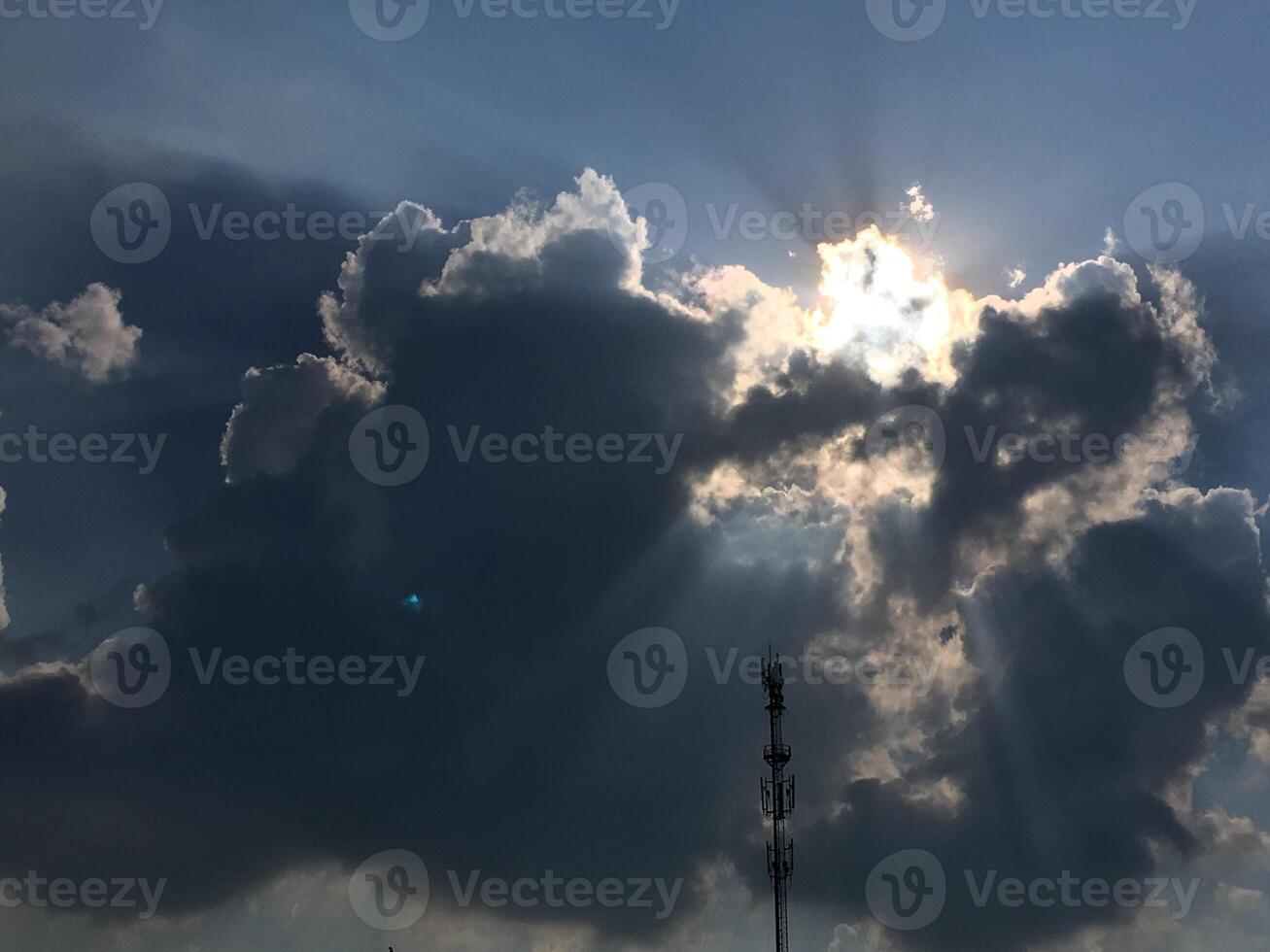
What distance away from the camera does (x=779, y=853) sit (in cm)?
12556

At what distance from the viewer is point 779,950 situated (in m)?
121

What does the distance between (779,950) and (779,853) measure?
7.70m

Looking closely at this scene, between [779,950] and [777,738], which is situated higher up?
[777,738]

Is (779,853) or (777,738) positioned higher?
(777,738)

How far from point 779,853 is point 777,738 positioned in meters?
8.81

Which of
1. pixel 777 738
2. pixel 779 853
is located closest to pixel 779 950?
pixel 779 853

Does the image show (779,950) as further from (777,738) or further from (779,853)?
(777,738)

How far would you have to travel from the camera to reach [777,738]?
12812 centimetres

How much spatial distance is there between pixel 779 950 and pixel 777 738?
53.1ft
